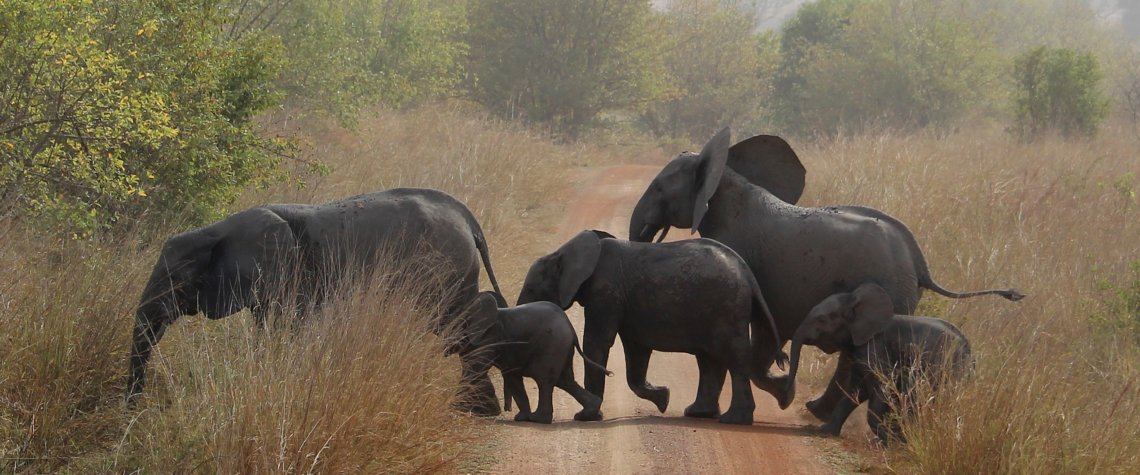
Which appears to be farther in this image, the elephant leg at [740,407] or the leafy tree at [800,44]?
the leafy tree at [800,44]

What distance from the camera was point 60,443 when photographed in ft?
22.5

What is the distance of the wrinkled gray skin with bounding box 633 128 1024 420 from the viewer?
8.63 metres

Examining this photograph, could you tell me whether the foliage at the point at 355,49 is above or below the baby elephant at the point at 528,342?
above

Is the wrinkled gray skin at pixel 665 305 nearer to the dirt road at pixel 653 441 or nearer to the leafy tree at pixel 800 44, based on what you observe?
the dirt road at pixel 653 441

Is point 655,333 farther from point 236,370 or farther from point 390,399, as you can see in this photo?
point 236,370

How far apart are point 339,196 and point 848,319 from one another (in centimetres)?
773

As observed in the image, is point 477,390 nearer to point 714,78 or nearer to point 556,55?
point 556,55

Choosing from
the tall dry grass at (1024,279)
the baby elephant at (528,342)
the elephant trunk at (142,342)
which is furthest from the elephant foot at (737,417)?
the elephant trunk at (142,342)

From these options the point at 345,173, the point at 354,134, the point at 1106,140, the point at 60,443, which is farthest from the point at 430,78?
the point at 60,443

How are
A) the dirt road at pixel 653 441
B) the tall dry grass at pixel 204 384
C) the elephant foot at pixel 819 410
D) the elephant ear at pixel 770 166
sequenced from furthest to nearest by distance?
the elephant ear at pixel 770 166, the elephant foot at pixel 819 410, the dirt road at pixel 653 441, the tall dry grass at pixel 204 384

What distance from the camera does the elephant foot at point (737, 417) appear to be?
8672 mm

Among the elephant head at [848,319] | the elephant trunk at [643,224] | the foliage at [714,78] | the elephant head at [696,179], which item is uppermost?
the elephant head at [696,179]

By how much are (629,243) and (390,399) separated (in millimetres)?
3008

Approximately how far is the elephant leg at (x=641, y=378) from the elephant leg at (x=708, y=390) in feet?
0.81
